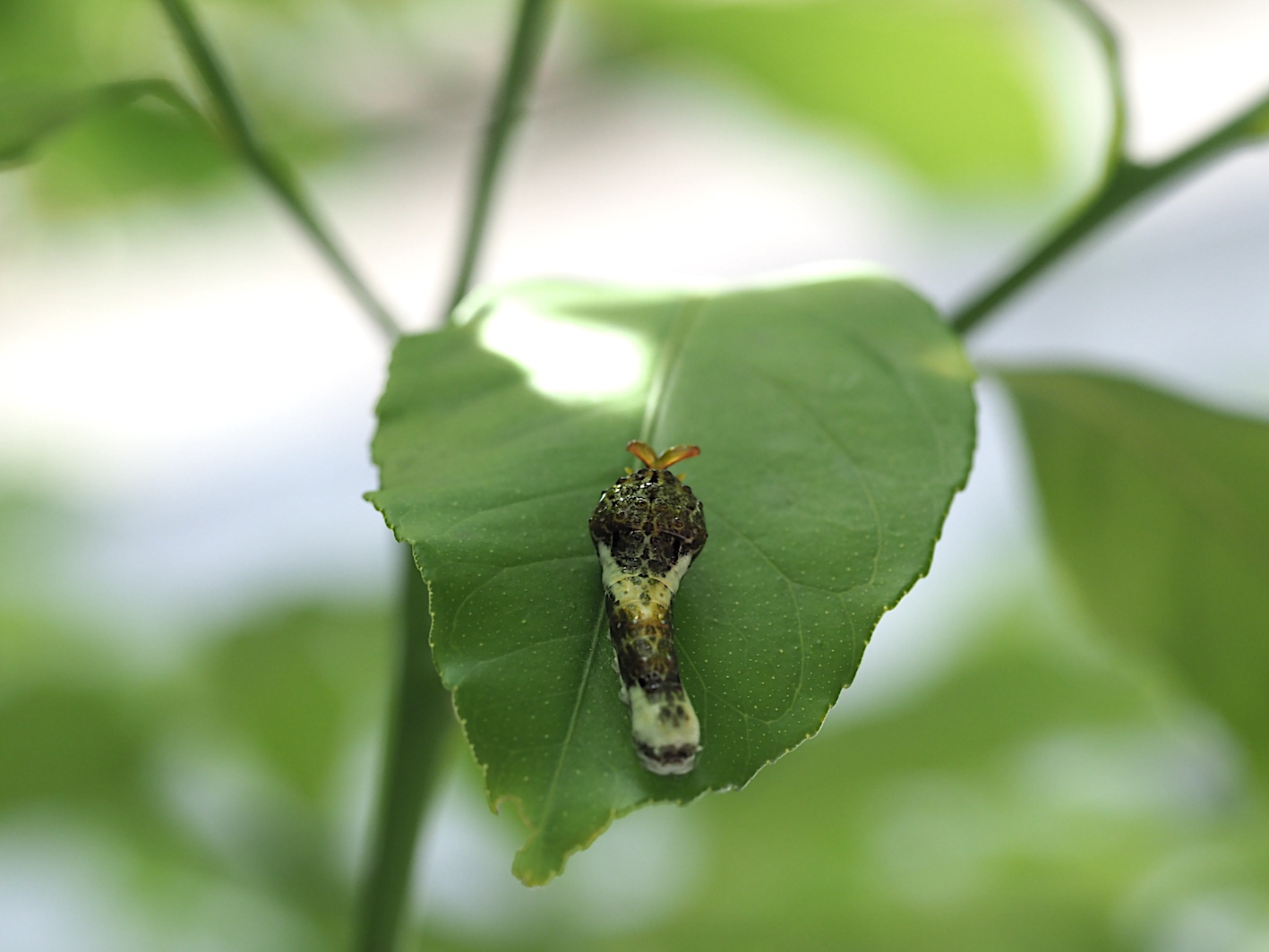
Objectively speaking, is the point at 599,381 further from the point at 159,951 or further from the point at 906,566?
the point at 159,951

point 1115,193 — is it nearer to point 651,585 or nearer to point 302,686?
point 651,585

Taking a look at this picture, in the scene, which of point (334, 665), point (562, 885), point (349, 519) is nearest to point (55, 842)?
point (334, 665)

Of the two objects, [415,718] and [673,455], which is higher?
[673,455]

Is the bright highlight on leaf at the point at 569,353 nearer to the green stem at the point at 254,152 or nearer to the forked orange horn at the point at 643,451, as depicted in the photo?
the forked orange horn at the point at 643,451

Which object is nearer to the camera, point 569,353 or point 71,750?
point 569,353

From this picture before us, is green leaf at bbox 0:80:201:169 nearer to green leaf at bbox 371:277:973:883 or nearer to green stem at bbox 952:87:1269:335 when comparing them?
green leaf at bbox 371:277:973:883

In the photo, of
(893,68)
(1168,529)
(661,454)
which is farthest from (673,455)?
(893,68)

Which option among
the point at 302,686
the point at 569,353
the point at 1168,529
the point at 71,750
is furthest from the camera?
the point at 302,686

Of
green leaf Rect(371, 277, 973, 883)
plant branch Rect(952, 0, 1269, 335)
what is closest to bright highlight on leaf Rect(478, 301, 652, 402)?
green leaf Rect(371, 277, 973, 883)
